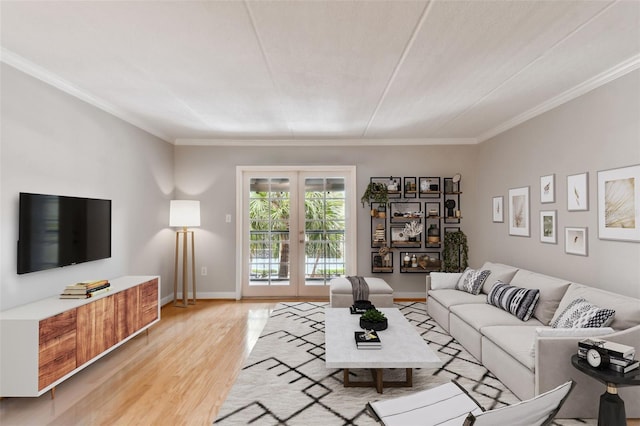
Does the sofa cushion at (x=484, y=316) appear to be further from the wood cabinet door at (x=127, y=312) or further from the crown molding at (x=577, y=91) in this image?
the wood cabinet door at (x=127, y=312)

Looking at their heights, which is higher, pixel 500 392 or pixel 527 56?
pixel 527 56

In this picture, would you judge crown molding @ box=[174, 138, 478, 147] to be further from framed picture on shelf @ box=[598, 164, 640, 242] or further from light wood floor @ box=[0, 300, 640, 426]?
light wood floor @ box=[0, 300, 640, 426]

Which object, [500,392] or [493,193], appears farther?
[493,193]

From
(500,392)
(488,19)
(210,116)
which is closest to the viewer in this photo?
(488,19)

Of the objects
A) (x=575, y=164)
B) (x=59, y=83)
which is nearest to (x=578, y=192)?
(x=575, y=164)

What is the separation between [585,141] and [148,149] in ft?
17.0

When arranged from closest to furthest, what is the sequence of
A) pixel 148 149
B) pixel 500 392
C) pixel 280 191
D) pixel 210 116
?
pixel 500 392, pixel 210 116, pixel 148 149, pixel 280 191

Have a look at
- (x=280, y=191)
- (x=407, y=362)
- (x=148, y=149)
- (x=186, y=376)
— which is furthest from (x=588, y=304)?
(x=148, y=149)

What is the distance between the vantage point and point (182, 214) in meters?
4.91

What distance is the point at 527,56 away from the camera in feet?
8.34

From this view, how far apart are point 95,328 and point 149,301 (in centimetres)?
87

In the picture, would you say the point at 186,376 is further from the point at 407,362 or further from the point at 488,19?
the point at 488,19

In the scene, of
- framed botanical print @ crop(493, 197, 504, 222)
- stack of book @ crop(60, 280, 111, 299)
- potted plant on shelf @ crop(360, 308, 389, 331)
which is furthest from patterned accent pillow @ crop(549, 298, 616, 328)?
stack of book @ crop(60, 280, 111, 299)

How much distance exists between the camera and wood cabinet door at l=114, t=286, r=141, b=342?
10.4ft
